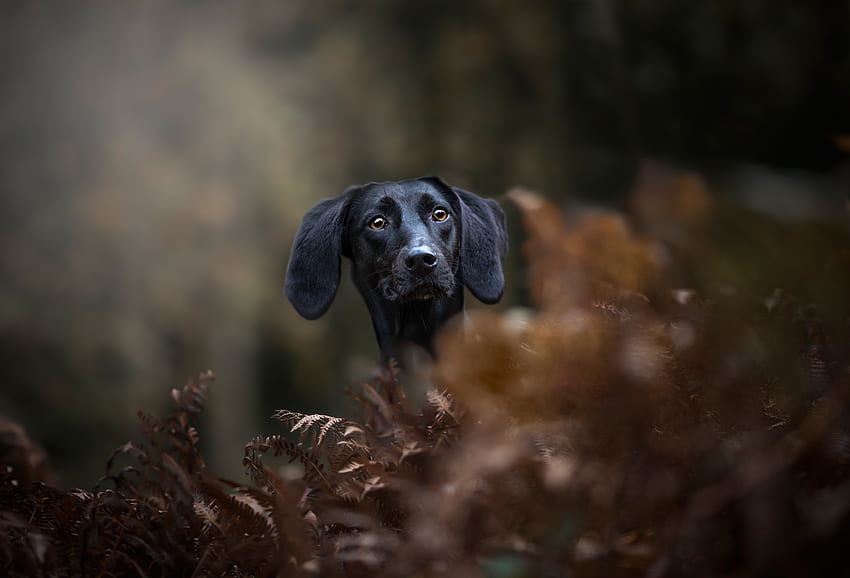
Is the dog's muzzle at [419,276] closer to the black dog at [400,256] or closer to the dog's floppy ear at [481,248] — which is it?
the black dog at [400,256]

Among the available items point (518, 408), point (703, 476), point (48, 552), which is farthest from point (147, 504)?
point (703, 476)

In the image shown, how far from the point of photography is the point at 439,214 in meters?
3.46

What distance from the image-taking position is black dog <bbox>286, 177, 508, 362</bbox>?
3223 mm

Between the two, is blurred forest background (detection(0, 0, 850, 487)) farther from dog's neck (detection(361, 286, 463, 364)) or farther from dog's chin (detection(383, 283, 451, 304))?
dog's chin (detection(383, 283, 451, 304))

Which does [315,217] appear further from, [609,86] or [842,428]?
[609,86]

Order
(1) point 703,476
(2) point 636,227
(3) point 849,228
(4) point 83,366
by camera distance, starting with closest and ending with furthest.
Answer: (1) point 703,476 < (3) point 849,228 < (2) point 636,227 < (4) point 83,366

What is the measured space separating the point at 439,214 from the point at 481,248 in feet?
0.83

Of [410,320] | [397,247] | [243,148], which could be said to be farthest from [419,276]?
[243,148]

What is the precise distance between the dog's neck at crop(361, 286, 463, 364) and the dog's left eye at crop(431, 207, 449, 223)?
341 mm

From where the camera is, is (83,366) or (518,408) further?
A: (83,366)

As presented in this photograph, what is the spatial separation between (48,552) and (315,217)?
2.33 metres

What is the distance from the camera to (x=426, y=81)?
1088cm

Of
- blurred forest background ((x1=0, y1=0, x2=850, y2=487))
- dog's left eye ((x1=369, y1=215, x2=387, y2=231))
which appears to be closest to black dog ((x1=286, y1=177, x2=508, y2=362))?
dog's left eye ((x1=369, y1=215, x2=387, y2=231))

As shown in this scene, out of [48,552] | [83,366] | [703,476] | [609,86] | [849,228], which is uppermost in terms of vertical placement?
[609,86]
